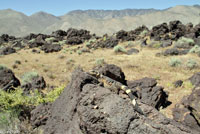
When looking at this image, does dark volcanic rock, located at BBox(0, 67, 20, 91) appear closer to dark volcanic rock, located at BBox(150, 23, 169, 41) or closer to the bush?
Answer: the bush

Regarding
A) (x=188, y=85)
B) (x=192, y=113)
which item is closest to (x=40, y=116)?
(x=192, y=113)

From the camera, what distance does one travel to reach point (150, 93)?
650 centimetres

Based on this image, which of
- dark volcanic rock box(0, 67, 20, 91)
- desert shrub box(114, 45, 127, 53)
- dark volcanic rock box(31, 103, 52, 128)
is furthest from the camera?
desert shrub box(114, 45, 127, 53)

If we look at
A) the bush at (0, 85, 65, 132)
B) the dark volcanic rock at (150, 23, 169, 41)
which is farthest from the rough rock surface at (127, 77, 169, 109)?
the dark volcanic rock at (150, 23, 169, 41)

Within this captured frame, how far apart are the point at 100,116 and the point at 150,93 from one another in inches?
174

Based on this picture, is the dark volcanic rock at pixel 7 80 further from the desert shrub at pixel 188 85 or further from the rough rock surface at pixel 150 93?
the desert shrub at pixel 188 85

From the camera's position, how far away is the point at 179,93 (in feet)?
25.5

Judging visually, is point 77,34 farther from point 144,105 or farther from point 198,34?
point 144,105

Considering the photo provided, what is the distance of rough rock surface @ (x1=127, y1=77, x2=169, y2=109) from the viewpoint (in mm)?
6289

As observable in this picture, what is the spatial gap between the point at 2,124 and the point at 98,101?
242 centimetres

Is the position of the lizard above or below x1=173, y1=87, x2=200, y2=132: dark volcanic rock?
above

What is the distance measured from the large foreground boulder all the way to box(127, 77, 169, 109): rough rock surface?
345cm

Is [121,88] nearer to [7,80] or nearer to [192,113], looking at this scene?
[192,113]

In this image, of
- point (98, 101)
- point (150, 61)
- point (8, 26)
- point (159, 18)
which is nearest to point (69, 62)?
point (150, 61)
